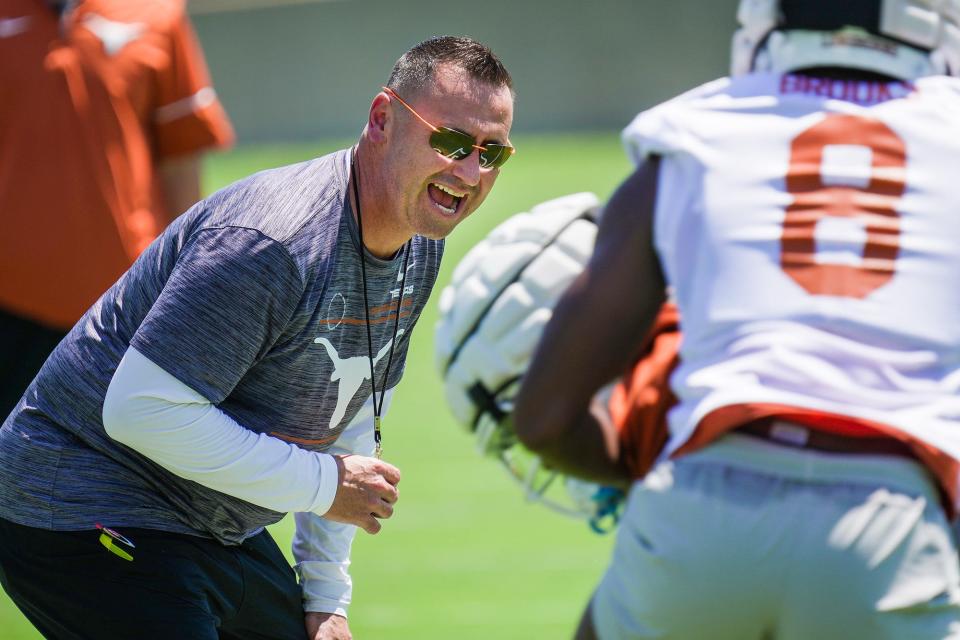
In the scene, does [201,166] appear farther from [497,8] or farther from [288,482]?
[497,8]

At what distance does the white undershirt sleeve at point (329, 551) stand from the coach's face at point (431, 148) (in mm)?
637

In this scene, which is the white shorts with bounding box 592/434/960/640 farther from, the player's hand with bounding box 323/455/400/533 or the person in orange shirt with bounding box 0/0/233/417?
the person in orange shirt with bounding box 0/0/233/417

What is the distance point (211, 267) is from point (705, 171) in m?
1.18

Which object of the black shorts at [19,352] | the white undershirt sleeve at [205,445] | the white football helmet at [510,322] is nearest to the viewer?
the white football helmet at [510,322]

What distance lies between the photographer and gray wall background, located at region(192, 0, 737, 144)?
75.8 ft

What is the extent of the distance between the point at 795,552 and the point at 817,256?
46 centimetres

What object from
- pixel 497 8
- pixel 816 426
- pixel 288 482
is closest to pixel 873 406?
pixel 816 426

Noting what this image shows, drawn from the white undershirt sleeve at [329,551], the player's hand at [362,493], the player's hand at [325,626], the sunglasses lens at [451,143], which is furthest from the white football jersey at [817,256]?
the player's hand at [325,626]

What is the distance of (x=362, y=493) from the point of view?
3.29 meters

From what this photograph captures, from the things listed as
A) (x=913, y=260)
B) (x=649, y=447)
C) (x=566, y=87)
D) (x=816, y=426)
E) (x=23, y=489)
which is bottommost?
(x=566, y=87)

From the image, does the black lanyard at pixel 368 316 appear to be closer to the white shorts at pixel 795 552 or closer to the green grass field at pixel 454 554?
the white shorts at pixel 795 552

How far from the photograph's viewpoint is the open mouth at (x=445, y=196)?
3.35 meters

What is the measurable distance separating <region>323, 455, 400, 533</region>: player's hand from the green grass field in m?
3.13

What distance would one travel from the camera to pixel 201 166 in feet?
17.9
